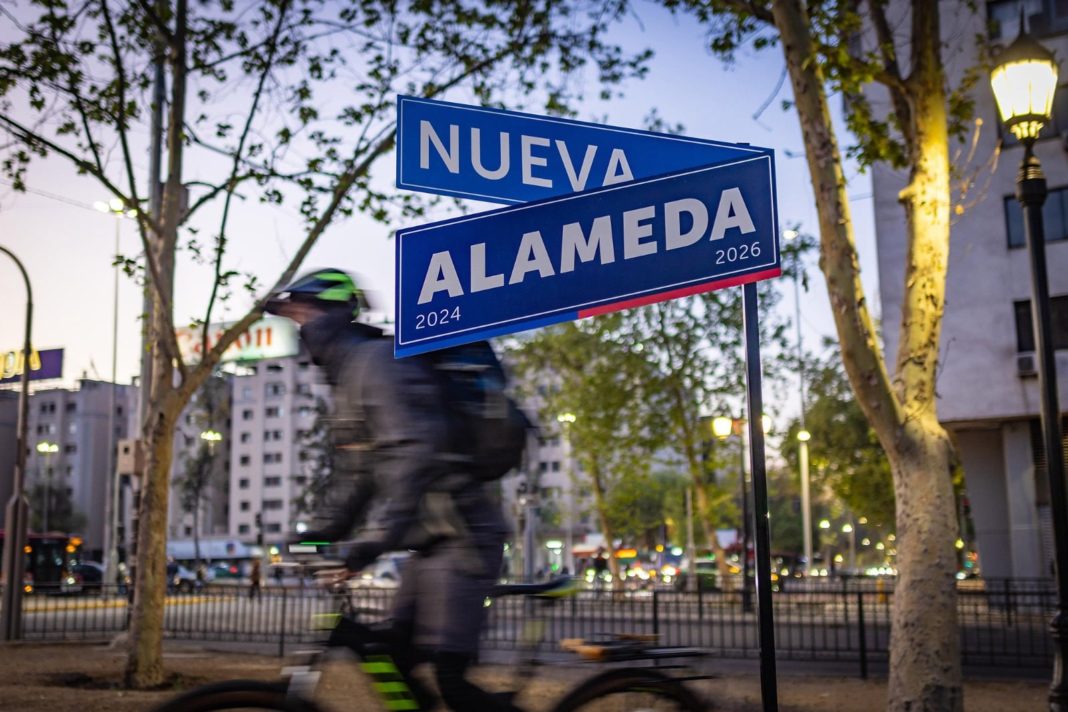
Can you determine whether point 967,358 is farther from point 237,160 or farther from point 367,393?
point 367,393

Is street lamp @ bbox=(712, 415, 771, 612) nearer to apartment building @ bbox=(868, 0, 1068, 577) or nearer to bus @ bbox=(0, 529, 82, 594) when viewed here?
apartment building @ bbox=(868, 0, 1068, 577)

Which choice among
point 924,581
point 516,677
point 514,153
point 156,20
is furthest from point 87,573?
point 516,677

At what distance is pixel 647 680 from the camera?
3736mm

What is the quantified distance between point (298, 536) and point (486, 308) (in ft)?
3.34

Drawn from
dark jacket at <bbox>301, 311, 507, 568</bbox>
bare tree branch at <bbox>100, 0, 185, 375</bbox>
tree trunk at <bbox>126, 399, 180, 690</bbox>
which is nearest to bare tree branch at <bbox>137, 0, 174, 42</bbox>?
bare tree branch at <bbox>100, 0, 185, 375</bbox>

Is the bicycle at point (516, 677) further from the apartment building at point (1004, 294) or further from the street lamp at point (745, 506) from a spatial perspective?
the apartment building at point (1004, 294)

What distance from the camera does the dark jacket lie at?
340cm

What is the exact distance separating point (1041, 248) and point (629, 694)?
6.16 metres

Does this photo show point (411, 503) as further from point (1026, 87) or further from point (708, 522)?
point (708, 522)

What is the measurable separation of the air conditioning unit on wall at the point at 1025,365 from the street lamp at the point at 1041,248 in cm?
1837

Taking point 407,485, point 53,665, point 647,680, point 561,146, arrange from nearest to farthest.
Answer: point 407,485, point 647,680, point 561,146, point 53,665

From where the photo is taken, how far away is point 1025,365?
2555cm

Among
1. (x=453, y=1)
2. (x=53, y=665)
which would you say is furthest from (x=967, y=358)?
(x=53, y=665)

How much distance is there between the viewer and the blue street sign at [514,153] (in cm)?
428
